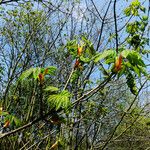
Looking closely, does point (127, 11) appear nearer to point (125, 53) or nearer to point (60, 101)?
point (125, 53)

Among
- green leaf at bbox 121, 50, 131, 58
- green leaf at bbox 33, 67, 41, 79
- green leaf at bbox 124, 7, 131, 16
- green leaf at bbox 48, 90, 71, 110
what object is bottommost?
green leaf at bbox 48, 90, 71, 110

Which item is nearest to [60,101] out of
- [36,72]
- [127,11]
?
[36,72]

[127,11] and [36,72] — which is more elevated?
[127,11]

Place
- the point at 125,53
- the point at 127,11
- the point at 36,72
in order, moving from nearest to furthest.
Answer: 1. the point at 125,53
2. the point at 36,72
3. the point at 127,11

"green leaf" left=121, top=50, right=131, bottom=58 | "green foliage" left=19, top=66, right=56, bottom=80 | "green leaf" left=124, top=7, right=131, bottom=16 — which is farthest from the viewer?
"green leaf" left=124, top=7, right=131, bottom=16

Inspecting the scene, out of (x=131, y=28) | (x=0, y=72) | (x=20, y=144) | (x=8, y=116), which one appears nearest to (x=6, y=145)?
(x=20, y=144)

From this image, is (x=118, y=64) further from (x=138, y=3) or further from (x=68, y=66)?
(x=68, y=66)

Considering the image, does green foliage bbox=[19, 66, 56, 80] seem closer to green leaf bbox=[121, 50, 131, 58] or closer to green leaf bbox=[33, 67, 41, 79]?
green leaf bbox=[33, 67, 41, 79]

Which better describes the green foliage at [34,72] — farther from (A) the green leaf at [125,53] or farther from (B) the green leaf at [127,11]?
(B) the green leaf at [127,11]

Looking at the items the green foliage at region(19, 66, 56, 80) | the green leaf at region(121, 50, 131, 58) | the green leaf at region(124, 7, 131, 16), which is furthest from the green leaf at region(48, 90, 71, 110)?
the green leaf at region(124, 7, 131, 16)

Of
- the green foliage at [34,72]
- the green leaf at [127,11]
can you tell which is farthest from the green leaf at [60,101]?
the green leaf at [127,11]

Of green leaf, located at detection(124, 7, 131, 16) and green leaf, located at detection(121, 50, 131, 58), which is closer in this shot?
green leaf, located at detection(121, 50, 131, 58)

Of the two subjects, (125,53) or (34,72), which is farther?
(34,72)

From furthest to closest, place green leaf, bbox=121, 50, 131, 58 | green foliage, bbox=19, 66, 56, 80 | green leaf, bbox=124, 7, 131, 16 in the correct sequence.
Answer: green leaf, bbox=124, 7, 131, 16 < green foliage, bbox=19, 66, 56, 80 < green leaf, bbox=121, 50, 131, 58
